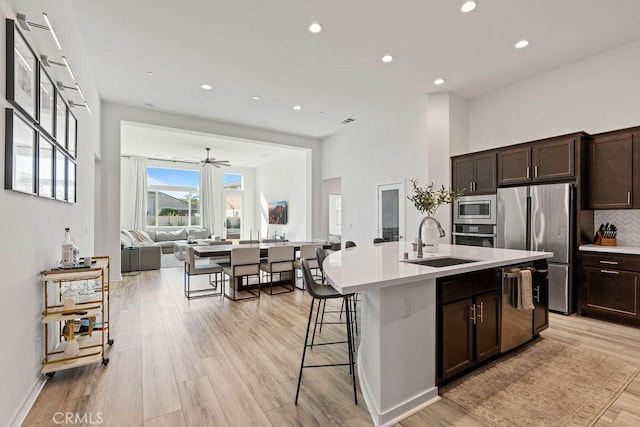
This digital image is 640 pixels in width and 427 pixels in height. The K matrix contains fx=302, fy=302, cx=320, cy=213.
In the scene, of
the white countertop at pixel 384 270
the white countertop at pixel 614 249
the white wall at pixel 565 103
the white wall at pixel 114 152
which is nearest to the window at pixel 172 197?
the white wall at pixel 114 152

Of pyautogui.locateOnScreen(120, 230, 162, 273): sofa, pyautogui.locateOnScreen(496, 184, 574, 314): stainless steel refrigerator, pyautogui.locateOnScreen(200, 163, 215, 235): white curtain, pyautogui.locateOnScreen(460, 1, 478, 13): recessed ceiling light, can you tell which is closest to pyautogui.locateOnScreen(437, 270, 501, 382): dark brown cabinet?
pyautogui.locateOnScreen(496, 184, 574, 314): stainless steel refrigerator

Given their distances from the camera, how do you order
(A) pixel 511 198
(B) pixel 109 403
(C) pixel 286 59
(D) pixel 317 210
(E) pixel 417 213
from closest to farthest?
(B) pixel 109 403
(C) pixel 286 59
(A) pixel 511 198
(E) pixel 417 213
(D) pixel 317 210

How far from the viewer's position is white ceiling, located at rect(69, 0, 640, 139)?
3.18 m

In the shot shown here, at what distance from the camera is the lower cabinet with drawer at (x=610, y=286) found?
11.5ft

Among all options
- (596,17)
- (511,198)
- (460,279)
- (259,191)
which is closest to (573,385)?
(460,279)

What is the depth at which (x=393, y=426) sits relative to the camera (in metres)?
1.87

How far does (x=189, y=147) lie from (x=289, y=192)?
3.35 metres

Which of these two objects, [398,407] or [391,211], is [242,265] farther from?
[398,407]

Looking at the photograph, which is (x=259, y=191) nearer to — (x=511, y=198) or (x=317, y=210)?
(x=317, y=210)

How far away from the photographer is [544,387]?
229 centimetres

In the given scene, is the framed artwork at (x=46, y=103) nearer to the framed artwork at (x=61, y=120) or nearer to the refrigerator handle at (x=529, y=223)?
the framed artwork at (x=61, y=120)

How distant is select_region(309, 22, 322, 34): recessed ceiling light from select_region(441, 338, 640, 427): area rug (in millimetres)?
3779

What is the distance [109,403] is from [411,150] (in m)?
5.48

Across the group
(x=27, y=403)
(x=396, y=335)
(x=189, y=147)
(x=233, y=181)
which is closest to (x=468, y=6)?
(x=396, y=335)
